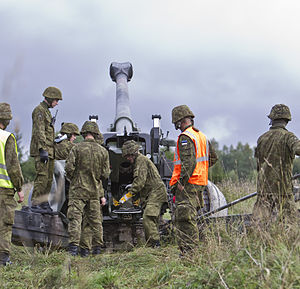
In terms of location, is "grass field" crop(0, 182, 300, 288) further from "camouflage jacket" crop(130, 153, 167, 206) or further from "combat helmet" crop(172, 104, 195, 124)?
"camouflage jacket" crop(130, 153, 167, 206)

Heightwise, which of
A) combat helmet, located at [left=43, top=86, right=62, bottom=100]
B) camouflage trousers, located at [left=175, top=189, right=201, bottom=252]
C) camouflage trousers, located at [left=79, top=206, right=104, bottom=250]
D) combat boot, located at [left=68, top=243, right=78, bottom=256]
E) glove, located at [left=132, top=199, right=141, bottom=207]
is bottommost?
combat boot, located at [left=68, top=243, right=78, bottom=256]

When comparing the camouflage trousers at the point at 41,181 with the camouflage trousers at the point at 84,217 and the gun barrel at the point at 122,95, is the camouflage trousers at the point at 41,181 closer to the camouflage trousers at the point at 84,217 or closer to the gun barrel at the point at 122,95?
the camouflage trousers at the point at 84,217

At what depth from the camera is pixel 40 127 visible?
7.66 meters

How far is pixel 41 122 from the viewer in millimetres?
7691

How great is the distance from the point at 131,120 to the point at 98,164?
2.64m

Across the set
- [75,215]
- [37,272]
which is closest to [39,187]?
[75,215]

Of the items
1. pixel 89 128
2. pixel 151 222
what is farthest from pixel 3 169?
pixel 151 222

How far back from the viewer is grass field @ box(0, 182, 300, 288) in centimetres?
342

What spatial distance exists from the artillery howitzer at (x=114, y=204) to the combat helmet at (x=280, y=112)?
6.33 ft

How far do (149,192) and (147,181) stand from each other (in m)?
0.19

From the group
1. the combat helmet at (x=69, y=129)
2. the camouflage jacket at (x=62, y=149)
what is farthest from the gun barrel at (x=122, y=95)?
the camouflage jacket at (x=62, y=149)

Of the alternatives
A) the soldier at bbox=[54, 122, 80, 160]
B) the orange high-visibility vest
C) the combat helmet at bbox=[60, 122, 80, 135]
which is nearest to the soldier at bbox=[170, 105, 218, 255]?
the orange high-visibility vest

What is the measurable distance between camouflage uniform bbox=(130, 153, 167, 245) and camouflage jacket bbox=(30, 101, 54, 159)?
1436mm

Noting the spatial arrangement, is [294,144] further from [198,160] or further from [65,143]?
[65,143]
